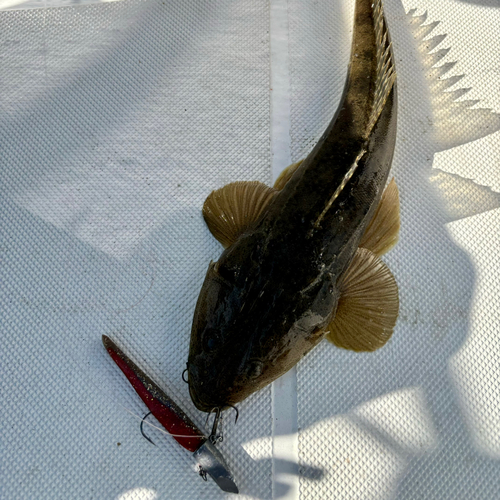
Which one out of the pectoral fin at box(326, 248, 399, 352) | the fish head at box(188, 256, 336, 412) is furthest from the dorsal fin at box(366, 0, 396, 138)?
the fish head at box(188, 256, 336, 412)

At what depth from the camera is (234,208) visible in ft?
7.97

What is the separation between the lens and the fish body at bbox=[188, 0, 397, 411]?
1937 millimetres

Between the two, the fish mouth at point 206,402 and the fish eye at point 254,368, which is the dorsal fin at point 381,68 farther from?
the fish mouth at point 206,402

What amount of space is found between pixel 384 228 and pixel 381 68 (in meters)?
0.91

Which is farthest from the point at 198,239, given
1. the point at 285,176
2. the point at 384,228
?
the point at 384,228

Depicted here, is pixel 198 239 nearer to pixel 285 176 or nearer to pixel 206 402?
pixel 285 176

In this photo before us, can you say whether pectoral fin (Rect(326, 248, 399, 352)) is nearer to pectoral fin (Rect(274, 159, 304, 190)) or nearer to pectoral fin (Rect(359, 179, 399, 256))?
pectoral fin (Rect(359, 179, 399, 256))

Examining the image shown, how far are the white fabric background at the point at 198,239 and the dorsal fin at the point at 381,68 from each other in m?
0.41

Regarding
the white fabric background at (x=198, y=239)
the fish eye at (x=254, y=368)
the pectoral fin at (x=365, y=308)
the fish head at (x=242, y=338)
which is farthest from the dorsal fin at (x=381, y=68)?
the fish eye at (x=254, y=368)

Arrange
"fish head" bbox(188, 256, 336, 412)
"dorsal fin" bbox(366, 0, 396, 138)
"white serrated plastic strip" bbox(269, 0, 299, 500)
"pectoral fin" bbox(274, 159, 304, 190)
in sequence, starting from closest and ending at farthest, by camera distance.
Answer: "fish head" bbox(188, 256, 336, 412), "white serrated plastic strip" bbox(269, 0, 299, 500), "dorsal fin" bbox(366, 0, 396, 138), "pectoral fin" bbox(274, 159, 304, 190)

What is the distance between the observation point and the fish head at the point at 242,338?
1.92 meters

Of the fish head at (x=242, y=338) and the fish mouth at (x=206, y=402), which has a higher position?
the fish head at (x=242, y=338)

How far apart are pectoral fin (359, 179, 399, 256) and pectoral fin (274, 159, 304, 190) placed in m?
0.53

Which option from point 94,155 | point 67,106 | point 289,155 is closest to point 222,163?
point 289,155
